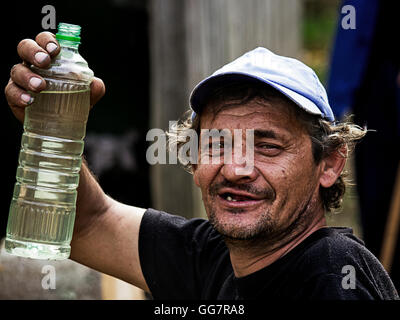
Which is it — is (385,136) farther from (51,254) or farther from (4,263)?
(51,254)

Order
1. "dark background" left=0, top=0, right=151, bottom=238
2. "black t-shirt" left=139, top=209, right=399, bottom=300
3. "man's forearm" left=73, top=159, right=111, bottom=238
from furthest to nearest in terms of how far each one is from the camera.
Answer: "dark background" left=0, top=0, right=151, bottom=238
"man's forearm" left=73, top=159, right=111, bottom=238
"black t-shirt" left=139, top=209, right=399, bottom=300

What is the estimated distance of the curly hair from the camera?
9.75 ft

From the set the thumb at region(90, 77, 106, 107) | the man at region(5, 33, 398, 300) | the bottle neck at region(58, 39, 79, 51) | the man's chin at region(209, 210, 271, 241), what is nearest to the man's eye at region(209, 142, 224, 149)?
the man at region(5, 33, 398, 300)

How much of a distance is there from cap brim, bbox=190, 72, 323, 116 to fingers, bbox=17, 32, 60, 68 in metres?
0.58

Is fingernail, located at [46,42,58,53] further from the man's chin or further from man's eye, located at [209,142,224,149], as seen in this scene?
the man's chin

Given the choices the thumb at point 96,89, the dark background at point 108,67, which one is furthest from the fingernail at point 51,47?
the dark background at point 108,67

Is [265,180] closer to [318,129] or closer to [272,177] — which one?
[272,177]

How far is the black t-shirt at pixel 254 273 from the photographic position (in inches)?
104

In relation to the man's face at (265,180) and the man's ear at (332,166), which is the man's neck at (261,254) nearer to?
the man's face at (265,180)

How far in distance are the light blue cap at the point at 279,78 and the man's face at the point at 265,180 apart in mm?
86

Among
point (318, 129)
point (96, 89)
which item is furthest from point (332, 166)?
point (96, 89)

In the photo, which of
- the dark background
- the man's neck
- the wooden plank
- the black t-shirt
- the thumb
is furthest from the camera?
the dark background

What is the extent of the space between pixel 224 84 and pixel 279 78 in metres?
0.24

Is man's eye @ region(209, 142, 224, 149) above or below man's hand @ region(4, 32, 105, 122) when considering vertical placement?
below
